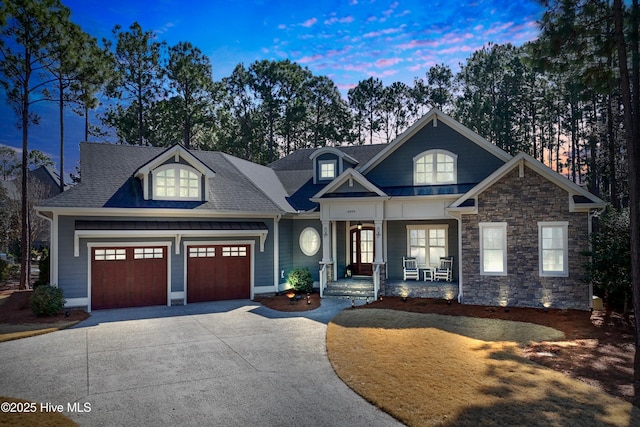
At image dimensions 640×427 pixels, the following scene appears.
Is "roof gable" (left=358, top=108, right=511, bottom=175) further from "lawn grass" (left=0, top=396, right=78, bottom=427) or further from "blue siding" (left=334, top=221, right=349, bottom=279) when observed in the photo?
"lawn grass" (left=0, top=396, right=78, bottom=427)

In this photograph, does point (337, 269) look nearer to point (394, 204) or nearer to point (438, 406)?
point (394, 204)

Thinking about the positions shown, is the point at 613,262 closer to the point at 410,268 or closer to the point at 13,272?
the point at 410,268

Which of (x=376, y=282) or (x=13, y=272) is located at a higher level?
(x=376, y=282)

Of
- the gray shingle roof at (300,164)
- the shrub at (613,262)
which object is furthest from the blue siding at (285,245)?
the shrub at (613,262)

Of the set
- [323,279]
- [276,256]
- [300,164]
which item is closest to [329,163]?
[300,164]

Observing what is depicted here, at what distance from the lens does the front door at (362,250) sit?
62.6ft

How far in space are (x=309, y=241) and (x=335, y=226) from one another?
1.48 meters

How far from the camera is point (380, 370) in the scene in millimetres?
8273

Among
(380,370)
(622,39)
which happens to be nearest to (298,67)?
(622,39)

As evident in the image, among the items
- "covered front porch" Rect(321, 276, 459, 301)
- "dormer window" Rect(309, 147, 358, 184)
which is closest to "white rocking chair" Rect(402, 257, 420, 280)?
"covered front porch" Rect(321, 276, 459, 301)

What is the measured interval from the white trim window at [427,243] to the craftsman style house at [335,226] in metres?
0.04

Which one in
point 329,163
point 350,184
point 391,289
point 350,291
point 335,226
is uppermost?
point 329,163

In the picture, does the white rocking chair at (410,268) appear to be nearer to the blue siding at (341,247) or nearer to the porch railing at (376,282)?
the porch railing at (376,282)

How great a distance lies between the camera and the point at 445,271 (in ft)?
56.0
